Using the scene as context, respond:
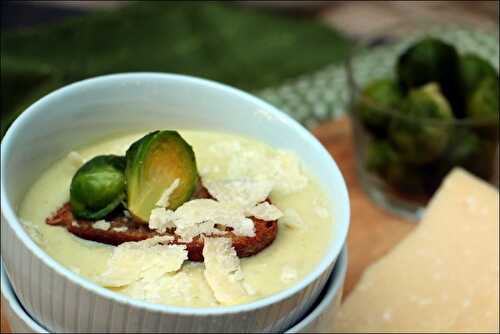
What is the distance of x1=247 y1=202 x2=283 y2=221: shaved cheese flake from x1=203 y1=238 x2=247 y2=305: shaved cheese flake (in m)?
0.06

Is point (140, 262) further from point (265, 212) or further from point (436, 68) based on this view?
point (436, 68)

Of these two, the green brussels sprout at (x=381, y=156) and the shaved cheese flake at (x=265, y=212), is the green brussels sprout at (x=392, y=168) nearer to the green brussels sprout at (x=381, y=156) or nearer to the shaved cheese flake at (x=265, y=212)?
the green brussels sprout at (x=381, y=156)

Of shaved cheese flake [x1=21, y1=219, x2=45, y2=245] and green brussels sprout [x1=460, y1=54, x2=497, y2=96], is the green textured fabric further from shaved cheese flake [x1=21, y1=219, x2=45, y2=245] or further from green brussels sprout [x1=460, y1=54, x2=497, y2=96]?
shaved cheese flake [x1=21, y1=219, x2=45, y2=245]

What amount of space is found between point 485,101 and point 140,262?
Answer: 96 centimetres

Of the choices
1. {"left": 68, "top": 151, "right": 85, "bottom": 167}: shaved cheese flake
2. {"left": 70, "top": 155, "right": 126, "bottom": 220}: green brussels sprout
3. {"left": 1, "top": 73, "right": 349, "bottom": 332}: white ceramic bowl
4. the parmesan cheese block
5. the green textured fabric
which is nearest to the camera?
{"left": 1, "top": 73, "right": 349, "bottom": 332}: white ceramic bowl

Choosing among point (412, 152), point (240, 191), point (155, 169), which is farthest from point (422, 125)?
A: point (155, 169)

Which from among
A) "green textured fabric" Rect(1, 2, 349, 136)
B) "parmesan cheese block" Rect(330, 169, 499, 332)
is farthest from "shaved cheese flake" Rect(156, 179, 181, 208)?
"green textured fabric" Rect(1, 2, 349, 136)

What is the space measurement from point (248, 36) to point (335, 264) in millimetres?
1438

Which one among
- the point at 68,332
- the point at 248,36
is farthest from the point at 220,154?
the point at 248,36

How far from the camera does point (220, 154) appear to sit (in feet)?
3.69

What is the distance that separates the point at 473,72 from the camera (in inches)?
66.6

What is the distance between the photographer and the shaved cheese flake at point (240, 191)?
999mm

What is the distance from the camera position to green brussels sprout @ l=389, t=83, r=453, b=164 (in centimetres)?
163

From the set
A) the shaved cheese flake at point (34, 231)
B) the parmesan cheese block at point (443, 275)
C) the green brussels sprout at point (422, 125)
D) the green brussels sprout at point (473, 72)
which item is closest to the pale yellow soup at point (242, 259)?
the shaved cheese flake at point (34, 231)
